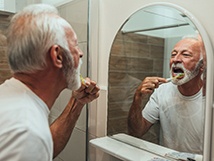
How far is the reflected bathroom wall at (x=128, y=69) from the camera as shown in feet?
3.34

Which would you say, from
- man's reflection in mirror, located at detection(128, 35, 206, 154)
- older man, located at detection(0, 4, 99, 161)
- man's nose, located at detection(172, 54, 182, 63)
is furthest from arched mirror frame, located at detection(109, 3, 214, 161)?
older man, located at detection(0, 4, 99, 161)

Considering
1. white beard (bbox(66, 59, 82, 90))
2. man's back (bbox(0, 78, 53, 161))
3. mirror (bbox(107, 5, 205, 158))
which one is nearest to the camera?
man's back (bbox(0, 78, 53, 161))

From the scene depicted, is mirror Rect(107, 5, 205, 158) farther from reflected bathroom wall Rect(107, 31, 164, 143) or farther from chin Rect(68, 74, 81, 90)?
chin Rect(68, 74, 81, 90)

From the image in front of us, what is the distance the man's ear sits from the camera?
725 mm

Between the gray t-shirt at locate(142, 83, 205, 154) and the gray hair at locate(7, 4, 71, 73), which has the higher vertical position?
the gray hair at locate(7, 4, 71, 73)

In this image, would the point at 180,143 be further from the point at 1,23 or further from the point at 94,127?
the point at 1,23

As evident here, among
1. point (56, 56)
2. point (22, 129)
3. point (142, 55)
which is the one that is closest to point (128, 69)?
point (142, 55)

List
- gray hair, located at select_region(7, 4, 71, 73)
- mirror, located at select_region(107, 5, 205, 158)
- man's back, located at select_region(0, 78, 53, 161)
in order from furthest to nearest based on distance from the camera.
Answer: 1. mirror, located at select_region(107, 5, 205, 158)
2. gray hair, located at select_region(7, 4, 71, 73)
3. man's back, located at select_region(0, 78, 53, 161)

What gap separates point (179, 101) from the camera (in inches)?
36.7

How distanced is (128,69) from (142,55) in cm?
11

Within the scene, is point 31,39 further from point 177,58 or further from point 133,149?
point 133,149

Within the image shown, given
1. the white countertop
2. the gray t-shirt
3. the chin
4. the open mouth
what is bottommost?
the white countertop

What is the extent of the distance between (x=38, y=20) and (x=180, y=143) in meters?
0.67

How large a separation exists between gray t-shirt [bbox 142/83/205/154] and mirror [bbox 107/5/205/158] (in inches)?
0.4
